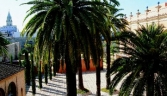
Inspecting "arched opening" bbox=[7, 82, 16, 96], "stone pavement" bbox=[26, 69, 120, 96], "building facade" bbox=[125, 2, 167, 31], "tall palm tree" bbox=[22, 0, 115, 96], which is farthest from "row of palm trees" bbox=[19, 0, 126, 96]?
"building facade" bbox=[125, 2, 167, 31]

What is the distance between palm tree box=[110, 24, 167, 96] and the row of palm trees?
144 cm

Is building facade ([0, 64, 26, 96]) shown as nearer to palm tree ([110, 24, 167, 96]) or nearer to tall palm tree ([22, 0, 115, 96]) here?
tall palm tree ([22, 0, 115, 96])

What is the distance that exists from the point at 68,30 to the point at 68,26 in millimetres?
215

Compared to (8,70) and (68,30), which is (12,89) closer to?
(8,70)

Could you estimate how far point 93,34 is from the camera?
549 inches

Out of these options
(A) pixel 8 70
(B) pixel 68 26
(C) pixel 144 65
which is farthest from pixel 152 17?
(B) pixel 68 26

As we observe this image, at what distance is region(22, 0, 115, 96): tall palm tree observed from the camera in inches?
529

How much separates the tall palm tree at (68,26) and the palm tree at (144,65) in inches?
62.0

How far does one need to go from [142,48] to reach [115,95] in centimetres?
1393

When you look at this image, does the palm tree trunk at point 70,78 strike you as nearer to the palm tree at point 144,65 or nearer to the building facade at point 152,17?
the palm tree at point 144,65

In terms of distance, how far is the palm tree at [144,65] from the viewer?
13.2 meters

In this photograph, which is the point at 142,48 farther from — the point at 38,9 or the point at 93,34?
the point at 38,9

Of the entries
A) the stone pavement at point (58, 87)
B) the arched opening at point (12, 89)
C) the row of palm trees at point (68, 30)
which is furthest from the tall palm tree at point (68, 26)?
the stone pavement at point (58, 87)

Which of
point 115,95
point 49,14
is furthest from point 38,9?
point 115,95
